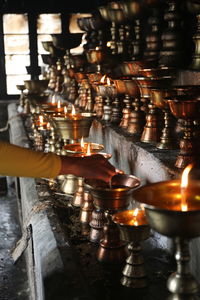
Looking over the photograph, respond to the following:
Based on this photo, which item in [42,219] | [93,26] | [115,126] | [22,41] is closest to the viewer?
[42,219]

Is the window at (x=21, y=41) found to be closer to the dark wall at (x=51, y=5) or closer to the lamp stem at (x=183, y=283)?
the dark wall at (x=51, y=5)

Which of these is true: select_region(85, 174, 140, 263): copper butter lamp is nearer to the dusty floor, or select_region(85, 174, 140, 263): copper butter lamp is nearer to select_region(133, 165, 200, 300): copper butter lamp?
select_region(133, 165, 200, 300): copper butter lamp

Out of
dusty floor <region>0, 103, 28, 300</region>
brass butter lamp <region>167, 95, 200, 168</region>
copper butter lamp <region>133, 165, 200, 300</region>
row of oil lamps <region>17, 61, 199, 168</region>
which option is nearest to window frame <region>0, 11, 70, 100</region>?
dusty floor <region>0, 103, 28, 300</region>

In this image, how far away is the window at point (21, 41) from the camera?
1227 centimetres

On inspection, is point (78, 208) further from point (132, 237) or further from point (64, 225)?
point (132, 237)

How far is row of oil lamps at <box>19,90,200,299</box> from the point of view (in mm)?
1240

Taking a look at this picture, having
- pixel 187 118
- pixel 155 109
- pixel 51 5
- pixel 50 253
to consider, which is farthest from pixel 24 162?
pixel 51 5

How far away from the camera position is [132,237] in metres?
1.83

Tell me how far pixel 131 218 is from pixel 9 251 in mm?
3134

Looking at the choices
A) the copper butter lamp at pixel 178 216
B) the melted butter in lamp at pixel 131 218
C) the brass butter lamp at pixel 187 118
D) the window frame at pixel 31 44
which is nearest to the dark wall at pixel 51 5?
the window frame at pixel 31 44

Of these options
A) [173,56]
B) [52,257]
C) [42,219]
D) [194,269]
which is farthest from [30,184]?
[194,269]

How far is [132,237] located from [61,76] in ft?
17.8

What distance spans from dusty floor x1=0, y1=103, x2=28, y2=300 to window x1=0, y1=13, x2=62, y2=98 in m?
5.59

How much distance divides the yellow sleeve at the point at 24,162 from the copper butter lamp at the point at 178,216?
557 millimetres
